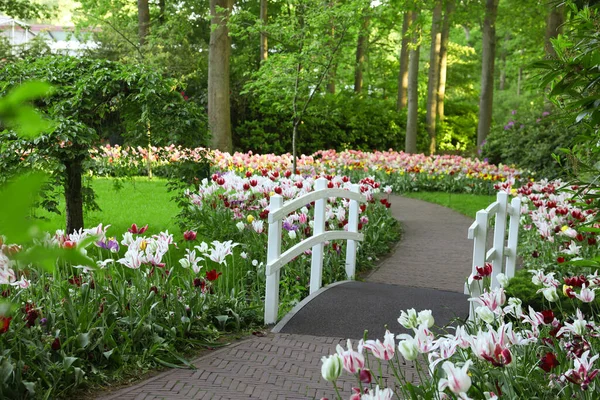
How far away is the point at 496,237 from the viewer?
632 centimetres

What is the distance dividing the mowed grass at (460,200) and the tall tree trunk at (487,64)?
4.96m

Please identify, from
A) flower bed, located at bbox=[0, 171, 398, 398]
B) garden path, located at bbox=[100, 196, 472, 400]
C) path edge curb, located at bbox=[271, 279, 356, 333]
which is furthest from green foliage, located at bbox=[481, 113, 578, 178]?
flower bed, located at bbox=[0, 171, 398, 398]

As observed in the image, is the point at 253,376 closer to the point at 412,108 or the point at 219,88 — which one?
the point at 219,88

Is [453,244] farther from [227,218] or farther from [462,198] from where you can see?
[462,198]

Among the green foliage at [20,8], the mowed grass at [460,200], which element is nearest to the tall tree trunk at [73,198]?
the mowed grass at [460,200]

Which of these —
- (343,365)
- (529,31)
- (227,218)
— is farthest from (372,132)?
(343,365)

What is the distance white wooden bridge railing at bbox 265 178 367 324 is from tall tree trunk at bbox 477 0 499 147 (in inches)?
531

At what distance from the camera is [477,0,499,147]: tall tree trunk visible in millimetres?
19375

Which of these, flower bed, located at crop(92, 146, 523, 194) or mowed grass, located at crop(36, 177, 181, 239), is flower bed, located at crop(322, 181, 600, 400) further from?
flower bed, located at crop(92, 146, 523, 194)

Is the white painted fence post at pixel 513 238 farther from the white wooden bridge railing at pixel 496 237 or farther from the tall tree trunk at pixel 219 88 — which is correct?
the tall tree trunk at pixel 219 88

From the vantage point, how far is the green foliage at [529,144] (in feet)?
52.5

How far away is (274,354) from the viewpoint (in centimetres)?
471

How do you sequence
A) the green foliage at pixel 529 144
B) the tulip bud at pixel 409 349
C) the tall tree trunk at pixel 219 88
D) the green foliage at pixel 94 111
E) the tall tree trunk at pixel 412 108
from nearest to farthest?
the tulip bud at pixel 409 349 < the green foliage at pixel 94 111 < the green foliage at pixel 529 144 < the tall tree trunk at pixel 219 88 < the tall tree trunk at pixel 412 108

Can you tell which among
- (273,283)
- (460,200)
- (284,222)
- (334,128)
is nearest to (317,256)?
(284,222)
